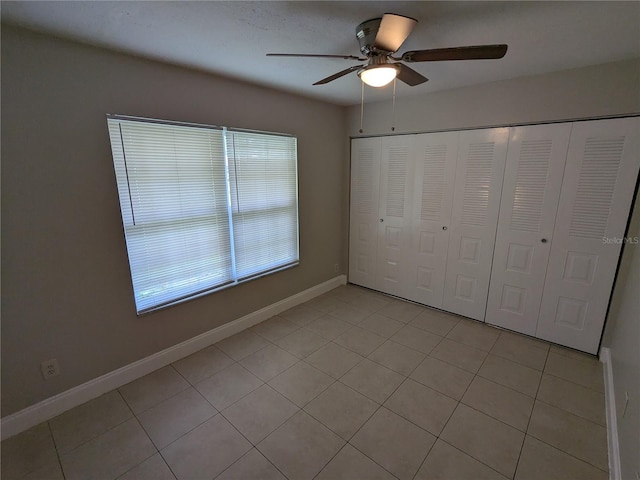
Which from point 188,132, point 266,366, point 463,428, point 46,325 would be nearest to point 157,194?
point 188,132

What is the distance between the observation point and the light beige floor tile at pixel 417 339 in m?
2.61

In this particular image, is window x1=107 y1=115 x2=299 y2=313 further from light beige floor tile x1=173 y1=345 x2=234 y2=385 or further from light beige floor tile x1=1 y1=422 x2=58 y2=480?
light beige floor tile x1=1 y1=422 x2=58 y2=480

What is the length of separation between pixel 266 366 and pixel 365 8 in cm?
247

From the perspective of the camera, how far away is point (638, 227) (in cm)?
215

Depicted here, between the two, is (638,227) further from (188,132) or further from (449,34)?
(188,132)

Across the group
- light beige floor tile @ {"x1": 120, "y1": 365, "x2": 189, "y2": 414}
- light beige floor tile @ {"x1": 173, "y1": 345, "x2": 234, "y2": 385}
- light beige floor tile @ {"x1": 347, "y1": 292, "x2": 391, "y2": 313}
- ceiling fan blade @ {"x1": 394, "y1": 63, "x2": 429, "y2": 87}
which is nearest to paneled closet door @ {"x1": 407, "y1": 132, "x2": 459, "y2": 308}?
light beige floor tile @ {"x1": 347, "y1": 292, "x2": 391, "y2": 313}

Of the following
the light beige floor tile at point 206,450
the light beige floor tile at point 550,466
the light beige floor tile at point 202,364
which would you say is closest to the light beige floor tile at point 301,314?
the light beige floor tile at point 202,364

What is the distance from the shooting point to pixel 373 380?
7.22 ft

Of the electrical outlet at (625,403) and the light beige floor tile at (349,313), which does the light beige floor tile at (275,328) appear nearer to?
the light beige floor tile at (349,313)

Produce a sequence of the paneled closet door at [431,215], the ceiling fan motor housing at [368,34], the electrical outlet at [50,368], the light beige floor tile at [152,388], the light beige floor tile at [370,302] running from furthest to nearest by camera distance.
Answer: the light beige floor tile at [370,302], the paneled closet door at [431,215], the light beige floor tile at [152,388], the electrical outlet at [50,368], the ceiling fan motor housing at [368,34]

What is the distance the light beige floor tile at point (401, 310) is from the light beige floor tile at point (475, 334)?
0.44 metres

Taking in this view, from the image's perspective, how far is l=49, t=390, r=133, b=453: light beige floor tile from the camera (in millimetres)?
1715

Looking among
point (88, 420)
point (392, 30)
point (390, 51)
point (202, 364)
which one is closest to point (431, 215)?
point (390, 51)

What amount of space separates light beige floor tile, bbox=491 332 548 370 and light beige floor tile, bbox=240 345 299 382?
1827 mm
